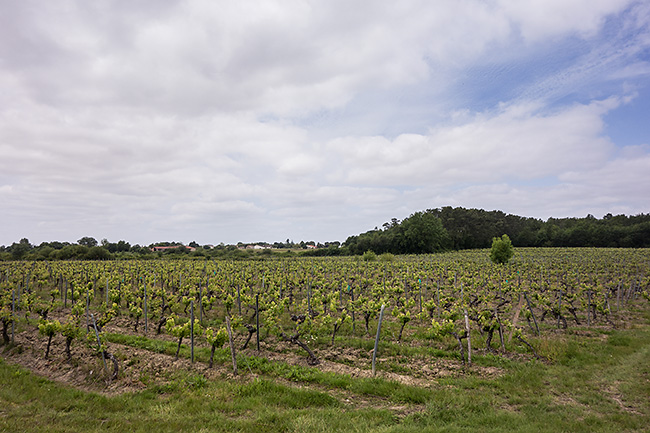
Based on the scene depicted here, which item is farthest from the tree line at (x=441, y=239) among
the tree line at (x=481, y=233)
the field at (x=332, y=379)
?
the field at (x=332, y=379)

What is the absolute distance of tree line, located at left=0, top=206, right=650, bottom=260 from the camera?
71250 mm

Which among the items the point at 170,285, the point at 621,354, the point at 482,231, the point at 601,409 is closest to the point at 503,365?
the point at 601,409

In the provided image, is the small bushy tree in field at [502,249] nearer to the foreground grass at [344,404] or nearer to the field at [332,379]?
the field at [332,379]

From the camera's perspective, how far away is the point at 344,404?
310 inches

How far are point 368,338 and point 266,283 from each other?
447 inches

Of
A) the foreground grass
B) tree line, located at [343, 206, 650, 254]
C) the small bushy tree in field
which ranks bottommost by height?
the foreground grass

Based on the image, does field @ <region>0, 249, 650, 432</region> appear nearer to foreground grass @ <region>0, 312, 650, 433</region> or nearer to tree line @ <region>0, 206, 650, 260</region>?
foreground grass @ <region>0, 312, 650, 433</region>

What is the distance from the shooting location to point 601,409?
7.68 m

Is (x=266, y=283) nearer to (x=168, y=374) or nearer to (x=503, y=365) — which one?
(x=168, y=374)

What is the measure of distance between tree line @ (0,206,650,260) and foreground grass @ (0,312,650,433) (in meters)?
59.1

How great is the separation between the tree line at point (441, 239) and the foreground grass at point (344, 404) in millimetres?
59088

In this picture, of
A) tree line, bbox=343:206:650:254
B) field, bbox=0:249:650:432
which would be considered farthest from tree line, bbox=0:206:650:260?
→ field, bbox=0:249:650:432

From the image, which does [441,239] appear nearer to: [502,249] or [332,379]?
[502,249]

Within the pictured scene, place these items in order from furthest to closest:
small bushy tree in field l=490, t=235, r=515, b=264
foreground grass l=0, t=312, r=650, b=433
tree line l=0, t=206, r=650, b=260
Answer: tree line l=0, t=206, r=650, b=260 < small bushy tree in field l=490, t=235, r=515, b=264 < foreground grass l=0, t=312, r=650, b=433
